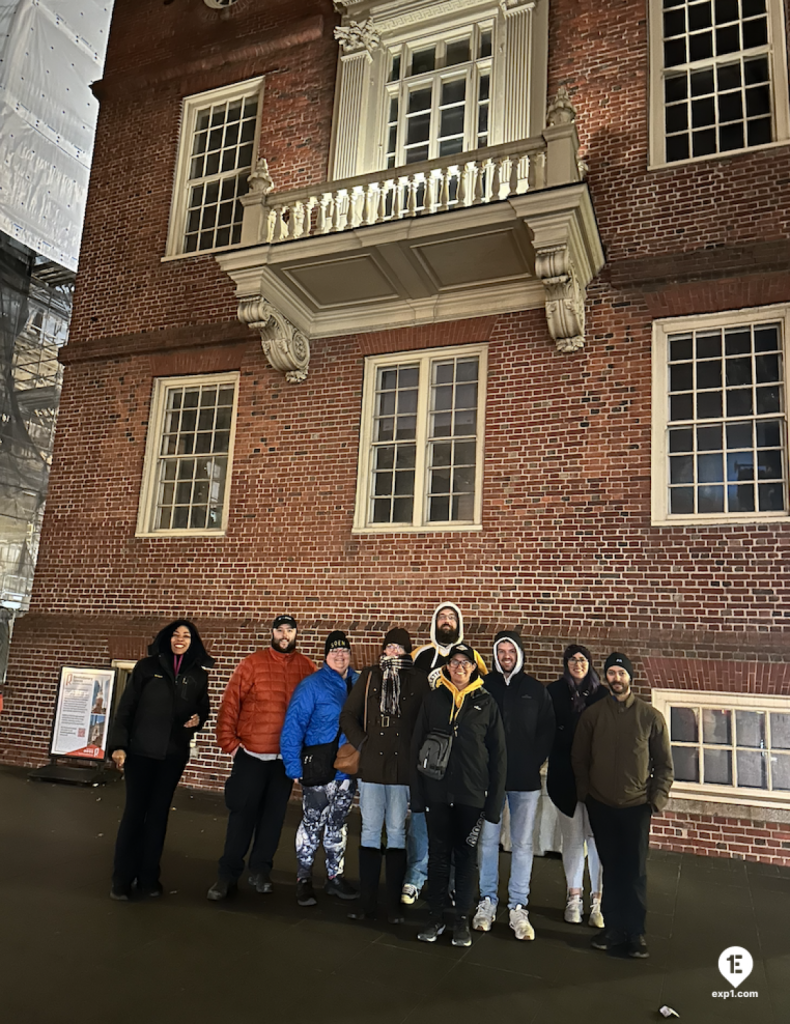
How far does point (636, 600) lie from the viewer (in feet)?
25.8

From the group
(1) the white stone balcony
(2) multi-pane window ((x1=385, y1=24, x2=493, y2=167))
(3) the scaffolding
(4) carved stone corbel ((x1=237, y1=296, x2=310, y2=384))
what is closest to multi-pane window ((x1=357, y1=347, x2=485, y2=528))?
(1) the white stone balcony

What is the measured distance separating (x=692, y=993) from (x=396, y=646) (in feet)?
8.16

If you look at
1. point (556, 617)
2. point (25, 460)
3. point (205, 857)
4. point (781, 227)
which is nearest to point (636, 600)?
point (556, 617)

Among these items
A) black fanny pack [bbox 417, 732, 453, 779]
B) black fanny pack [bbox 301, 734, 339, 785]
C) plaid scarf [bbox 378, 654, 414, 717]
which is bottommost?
black fanny pack [bbox 301, 734, 339, 785]

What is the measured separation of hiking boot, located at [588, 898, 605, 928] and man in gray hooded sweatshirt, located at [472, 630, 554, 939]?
0.41m

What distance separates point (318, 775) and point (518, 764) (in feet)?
4.33

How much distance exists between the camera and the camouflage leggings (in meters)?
5.12

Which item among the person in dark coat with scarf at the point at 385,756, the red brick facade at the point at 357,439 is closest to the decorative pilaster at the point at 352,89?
the red brick facade at the point at 357,439

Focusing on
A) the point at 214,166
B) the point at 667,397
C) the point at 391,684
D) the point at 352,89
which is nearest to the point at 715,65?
the point at 667,397

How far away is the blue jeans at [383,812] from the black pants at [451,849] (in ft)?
0.90

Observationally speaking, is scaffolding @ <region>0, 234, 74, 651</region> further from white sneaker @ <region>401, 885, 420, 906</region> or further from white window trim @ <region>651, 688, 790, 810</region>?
white sneaker @ <region>401, 885, 420, 906</region>

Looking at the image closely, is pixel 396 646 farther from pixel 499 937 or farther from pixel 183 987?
pixel 183 987

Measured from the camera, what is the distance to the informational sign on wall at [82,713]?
9.38 metres

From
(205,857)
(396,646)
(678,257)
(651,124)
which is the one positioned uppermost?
(651,124)
